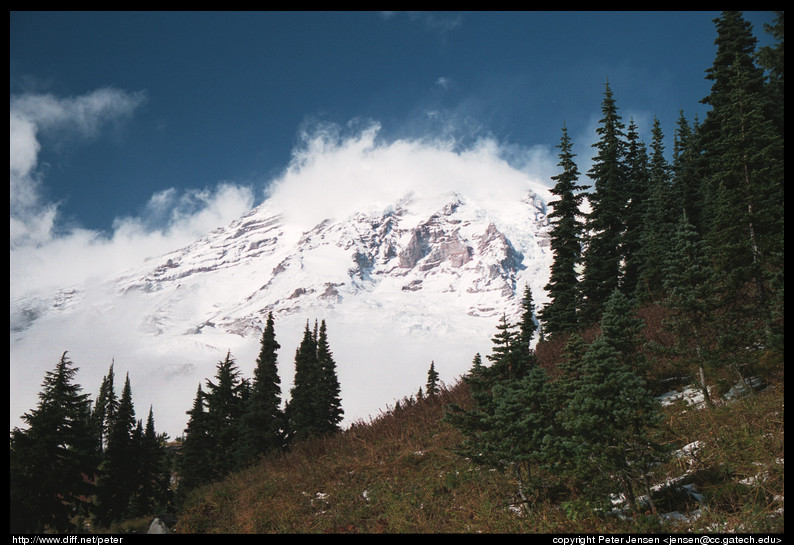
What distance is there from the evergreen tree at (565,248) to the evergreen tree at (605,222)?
738 mm

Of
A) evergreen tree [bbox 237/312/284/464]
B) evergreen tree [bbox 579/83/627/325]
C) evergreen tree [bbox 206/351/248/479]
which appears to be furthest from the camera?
evergreen tree [bbox 206/351/248/479]

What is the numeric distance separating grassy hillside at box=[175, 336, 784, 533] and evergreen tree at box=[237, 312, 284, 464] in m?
18.5

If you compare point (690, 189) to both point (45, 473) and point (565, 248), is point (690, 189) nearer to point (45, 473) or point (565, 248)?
point (565, 248)

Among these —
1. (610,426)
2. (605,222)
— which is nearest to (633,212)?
(605,222)

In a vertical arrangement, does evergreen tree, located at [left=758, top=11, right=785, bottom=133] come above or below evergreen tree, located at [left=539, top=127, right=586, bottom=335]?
above

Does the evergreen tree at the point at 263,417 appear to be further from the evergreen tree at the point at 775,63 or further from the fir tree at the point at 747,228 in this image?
the evergreen tree at the point at 775,63

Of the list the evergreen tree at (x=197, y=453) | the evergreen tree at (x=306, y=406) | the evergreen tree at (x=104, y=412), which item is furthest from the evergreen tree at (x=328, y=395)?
the evergreen tree at (x=104, y=412)

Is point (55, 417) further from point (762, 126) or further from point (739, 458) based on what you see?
point (762, 126)

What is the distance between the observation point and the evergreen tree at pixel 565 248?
27.0 metres

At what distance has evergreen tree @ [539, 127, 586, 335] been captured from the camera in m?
27.0

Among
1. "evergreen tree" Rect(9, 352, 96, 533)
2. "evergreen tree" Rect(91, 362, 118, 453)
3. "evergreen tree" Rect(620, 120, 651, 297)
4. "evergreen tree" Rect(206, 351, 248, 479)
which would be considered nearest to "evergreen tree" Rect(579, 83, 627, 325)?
"evergreen tree" Rect(620, 120, 651, 297)

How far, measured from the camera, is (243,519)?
38.5 ft

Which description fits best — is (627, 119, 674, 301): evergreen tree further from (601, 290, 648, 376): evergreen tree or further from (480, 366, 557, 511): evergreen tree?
(480, 366, 557, 511): evergreen tree
